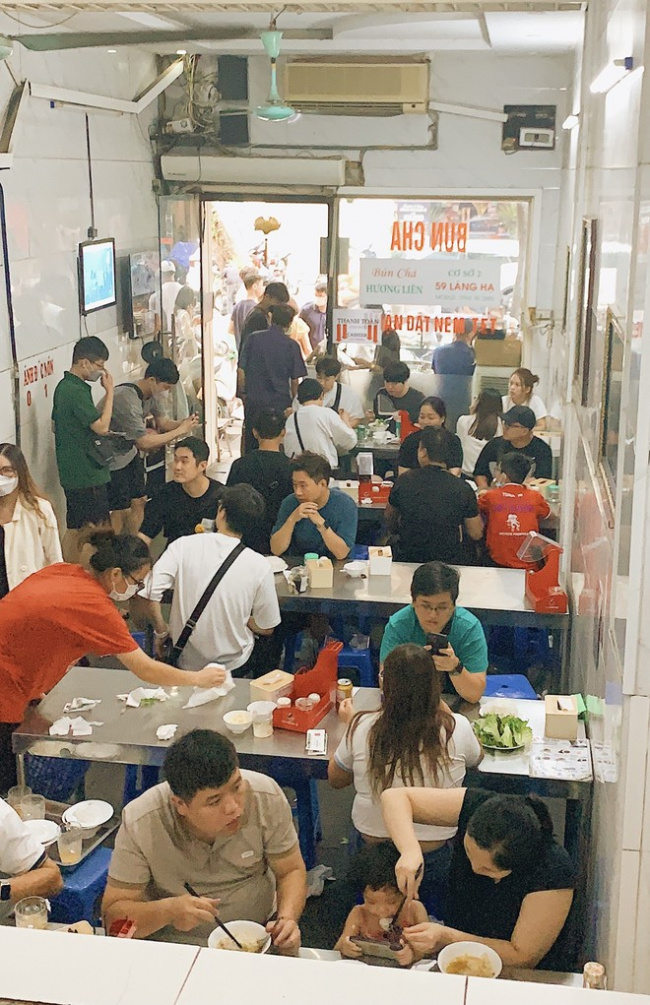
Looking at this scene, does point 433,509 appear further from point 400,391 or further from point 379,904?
point 379,904

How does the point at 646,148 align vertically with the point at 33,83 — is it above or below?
below

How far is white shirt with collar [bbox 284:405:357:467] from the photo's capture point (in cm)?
732

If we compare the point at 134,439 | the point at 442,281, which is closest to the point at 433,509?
the point at 134,439

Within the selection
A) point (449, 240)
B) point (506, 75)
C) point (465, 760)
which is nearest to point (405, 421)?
point (449, 240)

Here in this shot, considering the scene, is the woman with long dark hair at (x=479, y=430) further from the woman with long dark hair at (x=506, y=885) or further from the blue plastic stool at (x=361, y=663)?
the woman with long dark hair at (x=506, y=885)

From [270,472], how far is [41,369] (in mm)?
1948

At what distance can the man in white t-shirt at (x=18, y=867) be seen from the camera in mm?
3078

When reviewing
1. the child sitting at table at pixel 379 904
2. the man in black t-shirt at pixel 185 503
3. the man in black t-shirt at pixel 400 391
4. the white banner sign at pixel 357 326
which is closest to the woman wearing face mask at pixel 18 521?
the man in black t-shirt at pixel 185 503

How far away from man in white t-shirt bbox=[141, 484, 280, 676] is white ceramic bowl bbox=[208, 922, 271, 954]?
71.9 inches

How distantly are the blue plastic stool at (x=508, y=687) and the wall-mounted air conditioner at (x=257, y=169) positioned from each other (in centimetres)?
562

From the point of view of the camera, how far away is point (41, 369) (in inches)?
280

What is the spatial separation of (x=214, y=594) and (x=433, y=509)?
5.28 feet

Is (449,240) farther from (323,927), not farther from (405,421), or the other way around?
(323,927)

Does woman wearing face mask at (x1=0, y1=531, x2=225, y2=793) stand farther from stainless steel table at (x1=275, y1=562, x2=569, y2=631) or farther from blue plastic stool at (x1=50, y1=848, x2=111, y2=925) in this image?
stainless steel table at (x1=275, y1=562, x2=569, y2=631)
